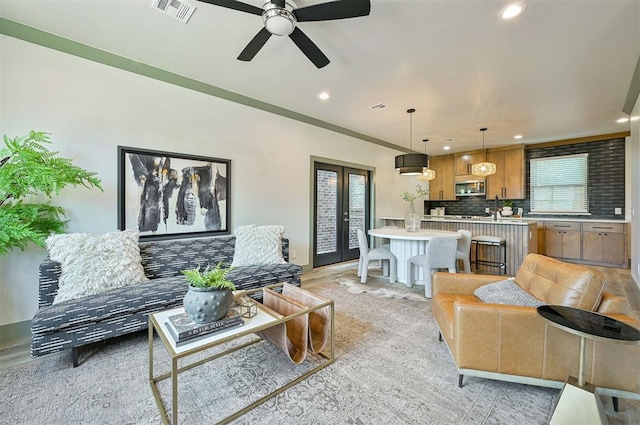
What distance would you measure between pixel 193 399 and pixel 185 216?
2.21 meters

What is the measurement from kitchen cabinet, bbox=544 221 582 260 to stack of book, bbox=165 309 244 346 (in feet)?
23.0

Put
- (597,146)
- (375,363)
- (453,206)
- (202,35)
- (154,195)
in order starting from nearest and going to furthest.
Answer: (375,363) < (202,35) < (154,195) < (597,146) < (453,206)

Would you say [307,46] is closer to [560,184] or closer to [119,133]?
[119,133]

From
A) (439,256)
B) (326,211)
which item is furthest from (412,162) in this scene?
(326,211)

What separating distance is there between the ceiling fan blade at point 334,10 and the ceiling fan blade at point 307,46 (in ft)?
0.39

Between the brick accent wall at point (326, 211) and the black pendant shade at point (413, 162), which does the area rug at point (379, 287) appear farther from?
the black pendant shade at point (413, 162)

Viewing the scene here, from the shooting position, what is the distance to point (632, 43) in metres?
2.53

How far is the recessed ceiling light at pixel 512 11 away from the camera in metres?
2.07

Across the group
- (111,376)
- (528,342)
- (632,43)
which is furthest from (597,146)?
(111,376)

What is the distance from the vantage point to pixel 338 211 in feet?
18.1

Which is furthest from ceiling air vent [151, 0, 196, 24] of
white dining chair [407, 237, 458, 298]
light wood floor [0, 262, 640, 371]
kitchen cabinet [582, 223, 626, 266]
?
kitchen cabinet [582, 223, 626, 266]

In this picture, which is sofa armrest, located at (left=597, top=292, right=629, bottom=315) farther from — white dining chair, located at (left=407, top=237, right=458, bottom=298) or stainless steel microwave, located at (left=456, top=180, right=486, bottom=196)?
stainless steel microwave, located at (left=456, top=180, right=486, bottom=196)

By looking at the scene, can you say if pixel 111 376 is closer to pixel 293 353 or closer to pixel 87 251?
pixel 87 251

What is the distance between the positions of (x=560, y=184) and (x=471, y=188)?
1.82 metres
